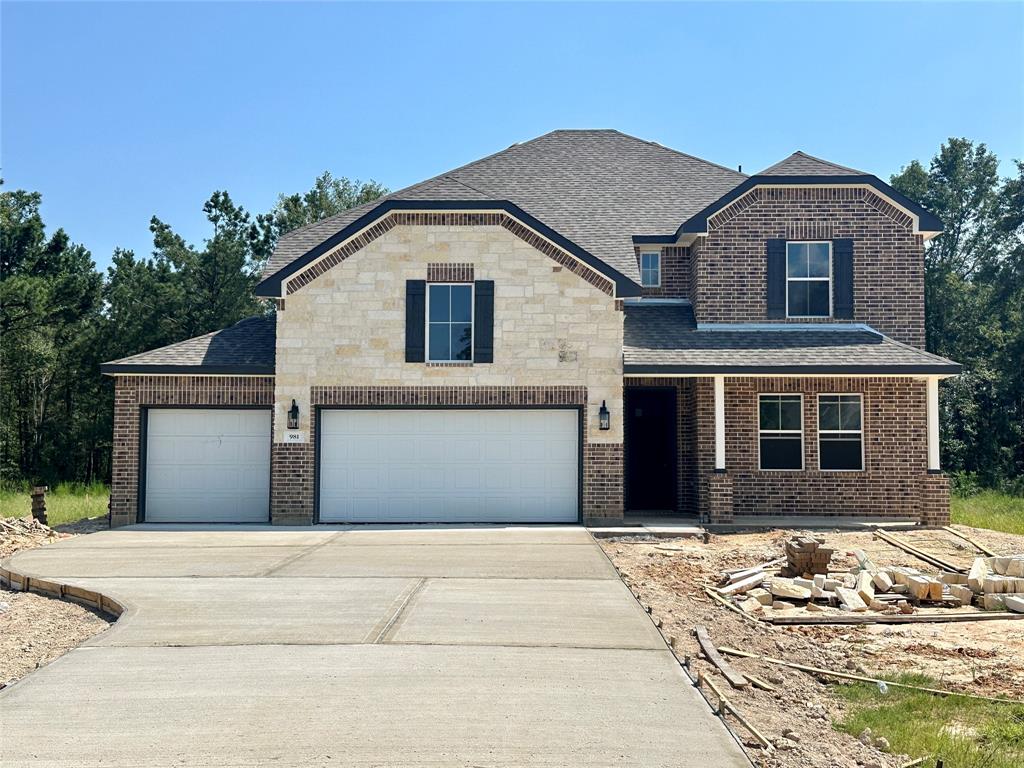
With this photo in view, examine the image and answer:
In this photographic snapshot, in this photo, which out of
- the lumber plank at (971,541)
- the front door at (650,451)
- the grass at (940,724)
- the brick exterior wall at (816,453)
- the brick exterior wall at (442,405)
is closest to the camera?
the grass at (940,724)

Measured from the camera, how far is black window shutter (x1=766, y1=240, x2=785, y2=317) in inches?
752

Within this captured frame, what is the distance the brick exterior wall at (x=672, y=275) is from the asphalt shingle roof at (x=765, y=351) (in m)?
1.14

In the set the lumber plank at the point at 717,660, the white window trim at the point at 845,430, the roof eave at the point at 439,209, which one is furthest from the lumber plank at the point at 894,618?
the roof eave at the point at 439,209

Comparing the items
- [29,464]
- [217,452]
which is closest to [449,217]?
[217,452]

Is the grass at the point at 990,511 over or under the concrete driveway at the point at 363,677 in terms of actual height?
under

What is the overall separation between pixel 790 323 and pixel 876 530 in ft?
15.5

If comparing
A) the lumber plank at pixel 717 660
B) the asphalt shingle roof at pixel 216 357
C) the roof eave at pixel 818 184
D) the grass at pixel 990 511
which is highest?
the roof eave at pixel 818 184

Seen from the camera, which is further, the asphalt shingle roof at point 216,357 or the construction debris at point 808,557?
the asphalt shingle roof at point 216,357

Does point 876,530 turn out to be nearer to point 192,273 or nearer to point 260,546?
point 260,546

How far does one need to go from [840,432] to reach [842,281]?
130 inches

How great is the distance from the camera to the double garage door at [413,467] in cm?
1727

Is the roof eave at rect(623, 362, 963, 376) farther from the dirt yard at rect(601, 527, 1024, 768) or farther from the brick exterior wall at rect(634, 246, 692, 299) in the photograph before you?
the dirt yard at rect(601, 527, 1024, 768)

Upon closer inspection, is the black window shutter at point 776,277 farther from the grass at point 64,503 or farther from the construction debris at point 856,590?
the grass at point 64,503

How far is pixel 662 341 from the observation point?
59.9ft
